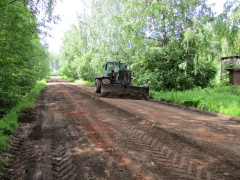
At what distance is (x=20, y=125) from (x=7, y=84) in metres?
1.76

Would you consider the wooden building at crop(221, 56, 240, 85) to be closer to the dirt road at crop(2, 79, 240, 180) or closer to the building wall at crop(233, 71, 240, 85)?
the building wall at crop(233, 71, 240, 85)

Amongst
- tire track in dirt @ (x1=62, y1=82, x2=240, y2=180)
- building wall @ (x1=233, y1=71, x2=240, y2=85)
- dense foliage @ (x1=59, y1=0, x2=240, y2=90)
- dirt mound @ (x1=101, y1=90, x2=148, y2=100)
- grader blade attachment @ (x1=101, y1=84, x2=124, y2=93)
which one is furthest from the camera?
building wall @ (x1=233, y1=71, x2=240, y2=85)

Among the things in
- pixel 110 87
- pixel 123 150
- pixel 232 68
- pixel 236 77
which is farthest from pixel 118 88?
pixel 236 77

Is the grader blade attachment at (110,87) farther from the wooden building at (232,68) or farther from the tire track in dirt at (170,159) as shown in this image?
the wooden building at (232,68)

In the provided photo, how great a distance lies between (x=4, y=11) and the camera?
5312 millimetres

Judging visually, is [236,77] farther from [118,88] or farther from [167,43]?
[118,88]

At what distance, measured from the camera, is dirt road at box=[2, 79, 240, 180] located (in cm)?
276

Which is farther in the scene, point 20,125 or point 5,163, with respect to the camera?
point 20,125

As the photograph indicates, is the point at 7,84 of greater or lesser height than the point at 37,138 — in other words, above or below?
above

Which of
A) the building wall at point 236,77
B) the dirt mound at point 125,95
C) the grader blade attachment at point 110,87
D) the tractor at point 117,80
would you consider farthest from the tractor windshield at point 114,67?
the building wall at point 236,77

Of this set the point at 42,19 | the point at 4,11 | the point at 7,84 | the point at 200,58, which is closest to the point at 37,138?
the point at 7,84

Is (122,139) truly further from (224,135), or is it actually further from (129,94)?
(129,94)

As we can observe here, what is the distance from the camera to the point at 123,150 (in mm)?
3535

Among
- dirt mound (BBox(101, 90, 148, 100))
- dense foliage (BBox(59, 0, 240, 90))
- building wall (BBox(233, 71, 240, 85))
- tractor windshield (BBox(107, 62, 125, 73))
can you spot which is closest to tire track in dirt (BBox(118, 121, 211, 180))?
dirt mound (BBox(101, 90, 148, 100))
